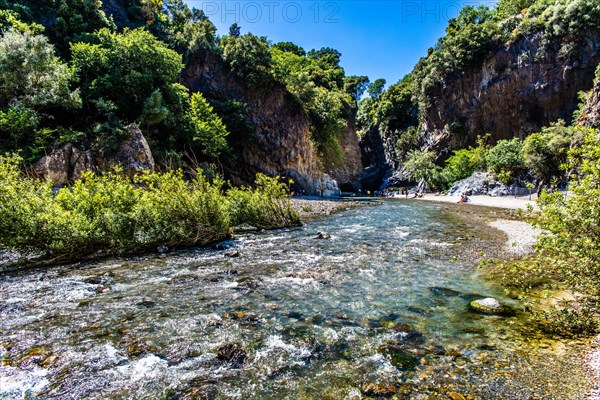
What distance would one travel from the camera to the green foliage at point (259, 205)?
21141mm

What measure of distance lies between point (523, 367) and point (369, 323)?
3.06 metres

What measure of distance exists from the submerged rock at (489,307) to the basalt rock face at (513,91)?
7024 centimetres

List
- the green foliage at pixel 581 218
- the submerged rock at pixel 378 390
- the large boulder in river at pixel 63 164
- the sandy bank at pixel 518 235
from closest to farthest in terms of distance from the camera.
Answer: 1. the submerged rock at pixel 378 390
2. the green foliage at pixel 581 218
3. the sandy bank at pixel 518 235
4. the large boulder in river at pixel 63 164

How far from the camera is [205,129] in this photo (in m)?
42.7

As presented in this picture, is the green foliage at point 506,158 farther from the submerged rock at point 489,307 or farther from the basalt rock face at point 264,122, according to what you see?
the submerged rock at point 489,307

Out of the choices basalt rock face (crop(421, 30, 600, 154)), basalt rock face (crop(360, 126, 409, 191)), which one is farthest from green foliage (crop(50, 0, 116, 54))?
basalt rock face (crop(360, 126, 409, 191))

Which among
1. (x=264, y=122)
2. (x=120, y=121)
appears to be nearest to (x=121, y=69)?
(x=120, y=121)

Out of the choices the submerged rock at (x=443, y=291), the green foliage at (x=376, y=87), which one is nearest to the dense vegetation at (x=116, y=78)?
the submerged rock at (x=443, y=291)

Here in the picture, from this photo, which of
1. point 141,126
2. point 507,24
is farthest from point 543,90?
point 141,126

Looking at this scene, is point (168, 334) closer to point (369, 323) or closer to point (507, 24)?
point (369, 323)

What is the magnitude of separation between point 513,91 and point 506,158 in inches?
890

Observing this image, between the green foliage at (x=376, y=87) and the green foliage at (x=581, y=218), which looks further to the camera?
the green foliage at (x=376, y=87)

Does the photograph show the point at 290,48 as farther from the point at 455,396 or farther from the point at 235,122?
the point at 455,396

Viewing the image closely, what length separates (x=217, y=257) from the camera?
14.2m
